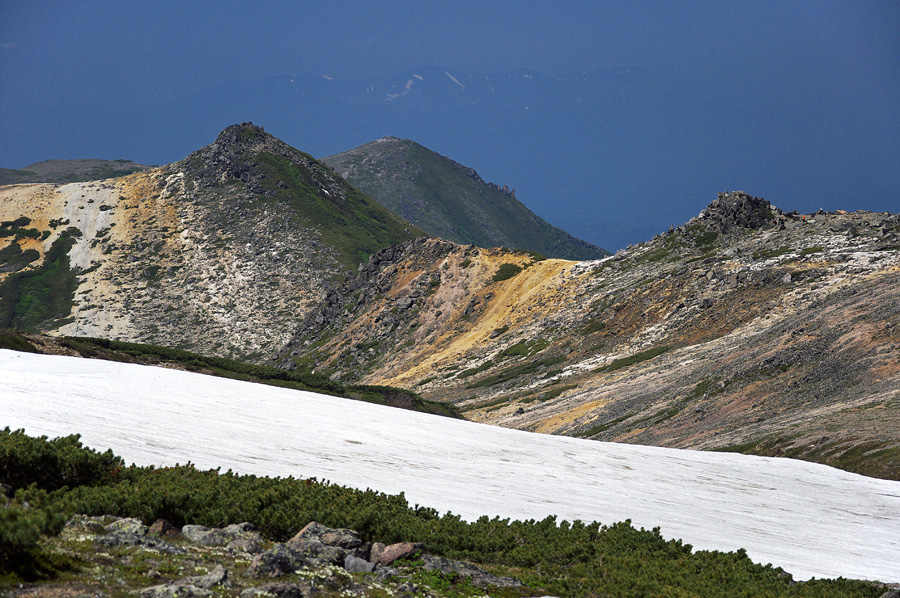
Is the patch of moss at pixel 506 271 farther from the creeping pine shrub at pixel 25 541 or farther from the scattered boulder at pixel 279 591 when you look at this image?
the creeping pine shrub at pixel 25 541

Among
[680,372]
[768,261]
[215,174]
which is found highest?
[215,174]

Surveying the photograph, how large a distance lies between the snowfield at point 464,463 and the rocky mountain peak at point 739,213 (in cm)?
7763

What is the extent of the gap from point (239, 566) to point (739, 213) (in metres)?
106

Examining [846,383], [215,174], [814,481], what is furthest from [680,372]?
[215,174]

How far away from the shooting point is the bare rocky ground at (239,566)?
8.38m

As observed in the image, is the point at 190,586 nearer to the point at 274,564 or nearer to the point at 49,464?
the point at 274,564

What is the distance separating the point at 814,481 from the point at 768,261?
205 ft

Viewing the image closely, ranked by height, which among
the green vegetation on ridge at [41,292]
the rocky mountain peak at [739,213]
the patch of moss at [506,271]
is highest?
the rocky mountain peak at [739,213]

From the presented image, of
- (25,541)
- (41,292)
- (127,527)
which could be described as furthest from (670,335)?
(41,292)

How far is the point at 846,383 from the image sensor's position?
51.6 metres

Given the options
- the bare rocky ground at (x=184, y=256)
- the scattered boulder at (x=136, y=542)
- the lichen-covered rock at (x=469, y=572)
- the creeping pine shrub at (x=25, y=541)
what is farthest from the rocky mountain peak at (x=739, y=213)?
the creeping pine shrub at (x=25, y=541)

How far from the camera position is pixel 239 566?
9742mm

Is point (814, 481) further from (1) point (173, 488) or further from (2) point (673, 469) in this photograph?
(1) point (173, 488)

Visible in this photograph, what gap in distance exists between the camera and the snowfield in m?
18.2
